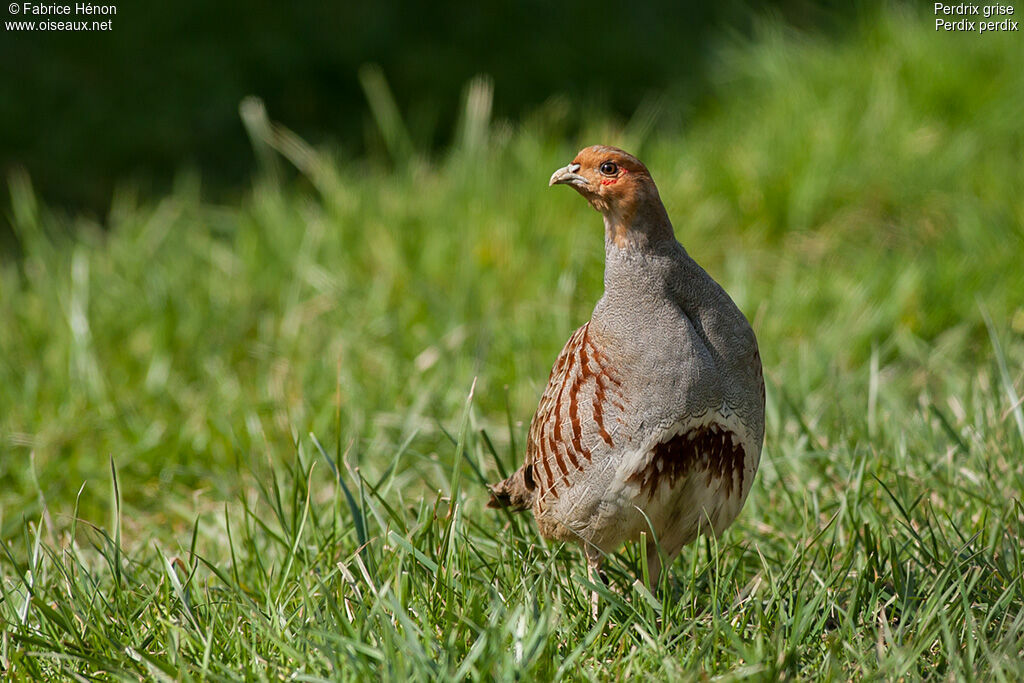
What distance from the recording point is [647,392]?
217cm

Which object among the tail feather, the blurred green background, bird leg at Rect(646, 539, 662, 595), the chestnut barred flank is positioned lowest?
bird leg at Rect(646, 539, 662, 595)

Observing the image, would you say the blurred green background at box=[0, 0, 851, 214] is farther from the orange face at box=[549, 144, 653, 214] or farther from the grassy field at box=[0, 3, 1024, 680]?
the orange face at box=[549, 144, 653, 214]

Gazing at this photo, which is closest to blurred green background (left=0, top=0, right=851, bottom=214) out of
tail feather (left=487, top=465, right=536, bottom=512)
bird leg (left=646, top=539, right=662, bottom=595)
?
tail feather (left=487, top=465, right=536, bottom=512)

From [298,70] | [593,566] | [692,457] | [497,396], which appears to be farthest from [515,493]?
[298,70]

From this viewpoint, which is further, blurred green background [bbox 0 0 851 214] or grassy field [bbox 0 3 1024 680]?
blurred green background [bbox 0 0 851 214]

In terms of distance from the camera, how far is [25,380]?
13.0 feet

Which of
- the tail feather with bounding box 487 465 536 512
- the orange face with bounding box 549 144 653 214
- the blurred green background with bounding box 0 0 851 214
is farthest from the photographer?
the blurred green background with bounding box 0 0 851 214

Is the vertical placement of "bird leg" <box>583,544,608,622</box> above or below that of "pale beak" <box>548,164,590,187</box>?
below

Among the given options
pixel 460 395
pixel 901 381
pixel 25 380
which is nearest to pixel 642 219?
pixel 460 395

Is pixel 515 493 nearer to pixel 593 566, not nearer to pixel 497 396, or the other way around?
pixel 593 566

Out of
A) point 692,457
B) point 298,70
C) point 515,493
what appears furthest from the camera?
point 298,70

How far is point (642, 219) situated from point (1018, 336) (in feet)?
7.76

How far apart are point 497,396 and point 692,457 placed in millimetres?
1559

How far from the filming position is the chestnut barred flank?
221cm
